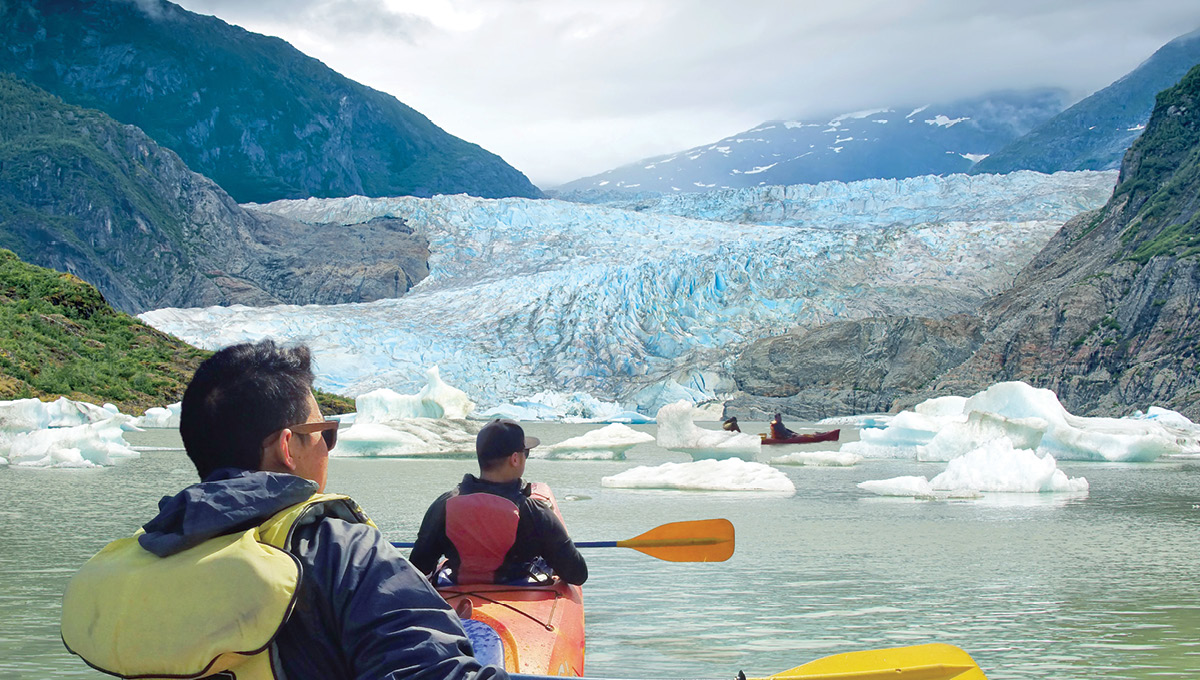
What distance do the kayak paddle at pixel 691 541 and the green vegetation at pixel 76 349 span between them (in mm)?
22774

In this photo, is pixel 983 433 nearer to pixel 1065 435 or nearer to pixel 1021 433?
pixel 1021 433

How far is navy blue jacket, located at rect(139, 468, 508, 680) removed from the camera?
139cm

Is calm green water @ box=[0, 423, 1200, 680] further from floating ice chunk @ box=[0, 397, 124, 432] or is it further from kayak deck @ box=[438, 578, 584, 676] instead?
floating ice chunk @ box=[0, 397, 124, 432]

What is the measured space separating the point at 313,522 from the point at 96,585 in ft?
1.01

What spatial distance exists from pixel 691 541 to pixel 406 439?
16.7 m

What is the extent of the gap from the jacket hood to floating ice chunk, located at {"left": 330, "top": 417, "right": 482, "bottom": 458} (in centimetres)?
1833

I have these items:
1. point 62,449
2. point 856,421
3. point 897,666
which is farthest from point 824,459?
point 856,421

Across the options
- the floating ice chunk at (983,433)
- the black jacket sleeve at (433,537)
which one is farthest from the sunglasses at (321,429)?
the floating ice chunk at (983,433)

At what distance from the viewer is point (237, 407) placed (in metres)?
1.60

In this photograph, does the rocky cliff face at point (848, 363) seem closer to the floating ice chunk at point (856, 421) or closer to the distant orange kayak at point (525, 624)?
the floating ice chunk at point (856, 421)

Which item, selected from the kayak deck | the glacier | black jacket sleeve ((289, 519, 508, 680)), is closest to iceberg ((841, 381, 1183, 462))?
the kayak deck

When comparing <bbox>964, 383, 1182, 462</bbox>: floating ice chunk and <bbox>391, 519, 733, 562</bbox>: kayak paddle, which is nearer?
<bbox>391, 519, 733, 562</bbox>: kayak paddle

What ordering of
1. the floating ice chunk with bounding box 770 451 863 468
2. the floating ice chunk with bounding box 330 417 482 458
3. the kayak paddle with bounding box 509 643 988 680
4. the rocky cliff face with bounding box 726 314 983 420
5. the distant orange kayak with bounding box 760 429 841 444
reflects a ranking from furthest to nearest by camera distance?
the rocky cliff face with bounding box 726 314 983 420, the distant orange kayak with bounding box 760 429 841 444, the floating ice chunk with bounding box 330 417 482 458, the floating ice chunk with bounding box 770 451 863 468, the kayak paddle with bounding box 509 643 988 680

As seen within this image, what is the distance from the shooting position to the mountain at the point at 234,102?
282 ft
